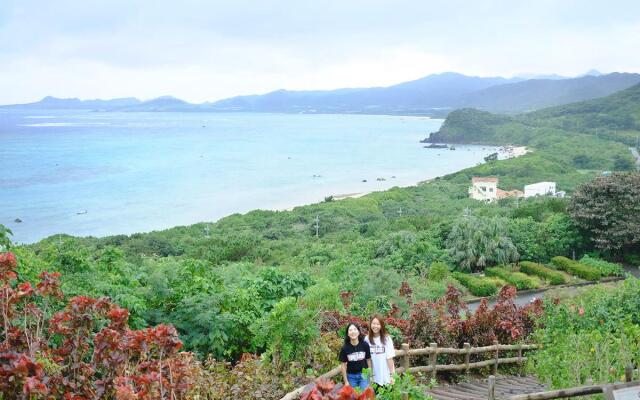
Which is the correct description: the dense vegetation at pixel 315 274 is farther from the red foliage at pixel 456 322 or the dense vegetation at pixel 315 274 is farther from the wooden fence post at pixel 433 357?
the wooden fence post at pixel 433 357

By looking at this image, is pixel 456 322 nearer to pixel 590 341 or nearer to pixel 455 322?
pixel 455 322

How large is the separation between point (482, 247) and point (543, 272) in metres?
2.42

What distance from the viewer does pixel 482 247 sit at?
2030 centimetres

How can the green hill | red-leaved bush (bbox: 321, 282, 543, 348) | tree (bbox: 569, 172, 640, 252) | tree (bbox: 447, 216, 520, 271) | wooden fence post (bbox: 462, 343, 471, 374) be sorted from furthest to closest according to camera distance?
the green hill → tree (bbox: 447, 216, 520, 271) → tree (bbox: 569, 172, 640, 252) → red-leaved bush (bbox: 321, 282, 543, 348) → wooden fence post (bbox: 462, 343, 471, 374)

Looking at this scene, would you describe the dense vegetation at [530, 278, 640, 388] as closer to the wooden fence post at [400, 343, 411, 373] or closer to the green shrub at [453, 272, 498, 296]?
the wooden fence post at [400, 343, 411, 373]

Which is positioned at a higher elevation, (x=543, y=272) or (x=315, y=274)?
(x=315, y=274)

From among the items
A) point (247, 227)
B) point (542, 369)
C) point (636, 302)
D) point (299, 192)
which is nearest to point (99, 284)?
point (542, 369)

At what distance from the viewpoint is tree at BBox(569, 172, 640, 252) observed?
765 inches

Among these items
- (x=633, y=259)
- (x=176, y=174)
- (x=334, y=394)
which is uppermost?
(x=334, y=394)

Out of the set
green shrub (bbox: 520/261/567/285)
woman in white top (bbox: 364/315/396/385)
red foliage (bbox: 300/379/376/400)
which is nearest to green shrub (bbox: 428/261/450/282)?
green shrub (bbox: 520/261/567/285)

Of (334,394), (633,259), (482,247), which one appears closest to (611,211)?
(633,259)

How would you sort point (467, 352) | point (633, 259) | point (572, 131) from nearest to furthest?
1. point (467, 352)
2. point (633, 259)
3. point (572, 131)

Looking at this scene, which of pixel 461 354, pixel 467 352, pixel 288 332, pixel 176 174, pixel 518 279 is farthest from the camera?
pixel 176 174

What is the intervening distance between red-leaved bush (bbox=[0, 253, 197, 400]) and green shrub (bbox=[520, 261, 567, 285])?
15847mm
